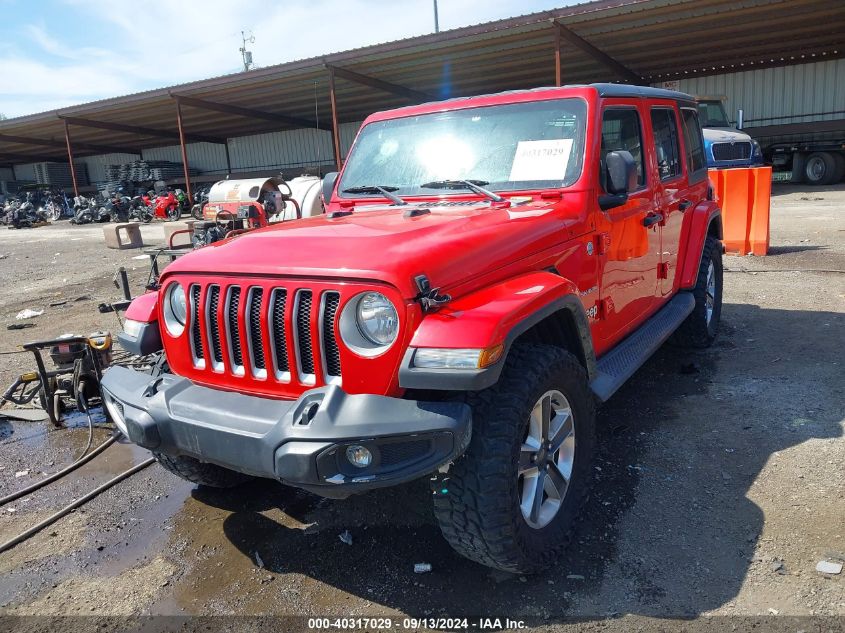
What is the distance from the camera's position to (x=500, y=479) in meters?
2.39

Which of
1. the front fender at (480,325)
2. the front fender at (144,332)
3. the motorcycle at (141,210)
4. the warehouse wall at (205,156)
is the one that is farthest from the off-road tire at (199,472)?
the warehouse wall at (205,156)

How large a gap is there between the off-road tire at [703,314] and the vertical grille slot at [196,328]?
12.4ft

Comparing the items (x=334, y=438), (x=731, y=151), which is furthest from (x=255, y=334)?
(x=731, y=151)

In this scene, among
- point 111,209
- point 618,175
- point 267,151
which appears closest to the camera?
point 618,175

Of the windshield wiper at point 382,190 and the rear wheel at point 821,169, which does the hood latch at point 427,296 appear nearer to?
the windshield wiper at point 382,190

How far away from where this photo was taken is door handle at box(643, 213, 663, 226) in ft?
13.4

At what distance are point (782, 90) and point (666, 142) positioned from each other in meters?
22.1

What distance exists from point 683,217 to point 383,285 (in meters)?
3.32

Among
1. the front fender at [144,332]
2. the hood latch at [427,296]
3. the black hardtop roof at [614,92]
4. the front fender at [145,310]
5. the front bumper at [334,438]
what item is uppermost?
the black hardtop roof at [614,92]

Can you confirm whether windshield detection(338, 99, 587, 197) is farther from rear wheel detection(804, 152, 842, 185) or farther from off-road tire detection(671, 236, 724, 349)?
rear wheel detection(804, 152, 842, 185)

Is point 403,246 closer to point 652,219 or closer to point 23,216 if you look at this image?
point 652,219

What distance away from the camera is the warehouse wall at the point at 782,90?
72.3ft

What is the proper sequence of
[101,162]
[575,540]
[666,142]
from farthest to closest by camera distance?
[101,162] → [666,142] → [575,540]

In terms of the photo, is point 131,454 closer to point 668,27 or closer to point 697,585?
point 697,585
